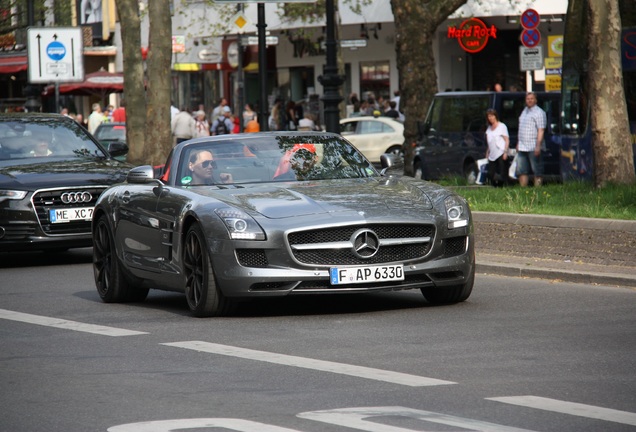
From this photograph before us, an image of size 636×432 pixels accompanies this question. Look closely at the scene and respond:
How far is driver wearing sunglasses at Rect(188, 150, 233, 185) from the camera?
40.5ft

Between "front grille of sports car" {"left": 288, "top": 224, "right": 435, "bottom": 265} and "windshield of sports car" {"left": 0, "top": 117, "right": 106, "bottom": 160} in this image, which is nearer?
"front grille of sports car" {"left": 288, "top": 224, "right": 435, "bottom": 265}

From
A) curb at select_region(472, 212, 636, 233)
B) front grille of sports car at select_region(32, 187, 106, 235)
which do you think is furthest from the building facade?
curb at select_region(472, 212, 636, 233)

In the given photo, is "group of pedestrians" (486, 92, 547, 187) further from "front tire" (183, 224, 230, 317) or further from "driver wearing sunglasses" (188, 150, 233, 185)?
"front tire" (183, 224, 230, 317)

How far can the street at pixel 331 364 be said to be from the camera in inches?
279

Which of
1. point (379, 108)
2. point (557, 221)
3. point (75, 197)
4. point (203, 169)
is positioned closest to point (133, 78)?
point (379, 108)

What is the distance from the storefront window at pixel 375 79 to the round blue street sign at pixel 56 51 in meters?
23.3

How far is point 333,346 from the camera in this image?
9641 millimetres

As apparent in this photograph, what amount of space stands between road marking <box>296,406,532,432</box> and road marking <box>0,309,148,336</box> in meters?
3.81

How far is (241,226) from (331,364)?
2438mm

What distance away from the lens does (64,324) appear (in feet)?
37.7

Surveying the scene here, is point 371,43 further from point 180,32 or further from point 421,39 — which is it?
point 421,39

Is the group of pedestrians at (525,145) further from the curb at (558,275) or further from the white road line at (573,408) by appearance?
the white road line at (573,408)

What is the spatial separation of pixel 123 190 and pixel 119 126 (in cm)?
2926

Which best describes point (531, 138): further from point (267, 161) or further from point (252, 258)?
point (252, 258)
